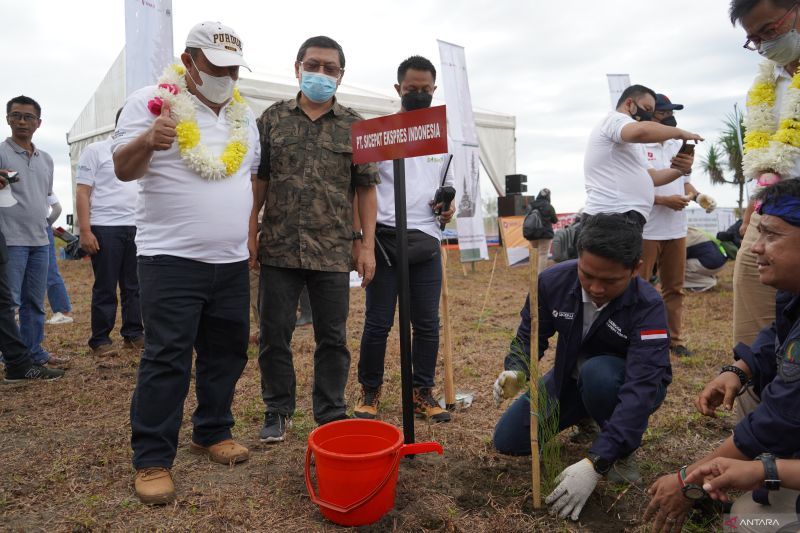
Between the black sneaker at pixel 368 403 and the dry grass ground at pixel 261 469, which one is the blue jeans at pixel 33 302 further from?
the black sneaker at pixel 368 403

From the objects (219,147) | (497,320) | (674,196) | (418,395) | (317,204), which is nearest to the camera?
(219,147)

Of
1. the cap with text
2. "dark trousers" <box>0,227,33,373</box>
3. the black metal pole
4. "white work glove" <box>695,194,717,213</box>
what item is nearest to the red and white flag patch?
the black metal pole

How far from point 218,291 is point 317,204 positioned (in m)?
0.66

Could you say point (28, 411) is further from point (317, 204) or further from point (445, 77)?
point (445, 77)

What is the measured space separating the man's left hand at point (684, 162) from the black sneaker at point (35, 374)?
484cm

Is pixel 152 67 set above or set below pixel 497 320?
above

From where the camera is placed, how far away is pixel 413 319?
11.6 feet

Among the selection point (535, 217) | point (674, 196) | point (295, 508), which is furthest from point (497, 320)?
point (295, 508)

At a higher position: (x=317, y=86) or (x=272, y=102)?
(x=272, y=102)

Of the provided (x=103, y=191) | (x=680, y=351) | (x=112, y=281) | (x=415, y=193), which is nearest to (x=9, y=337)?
(x=112, y=281)

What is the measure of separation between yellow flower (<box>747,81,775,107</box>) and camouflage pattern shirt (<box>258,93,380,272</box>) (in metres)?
1.98

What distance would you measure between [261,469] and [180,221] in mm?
1182

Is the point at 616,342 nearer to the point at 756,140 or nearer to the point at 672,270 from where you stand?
the point at 756,140

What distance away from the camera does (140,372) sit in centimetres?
251
